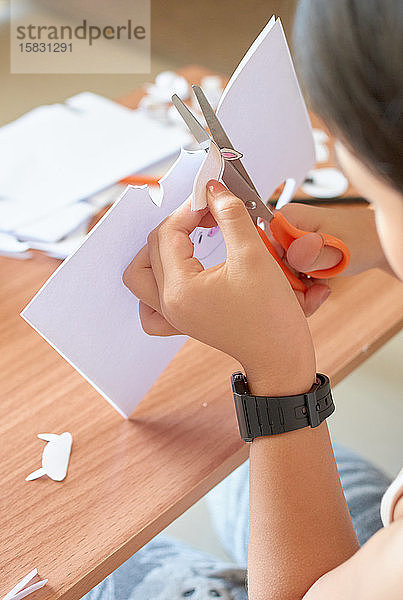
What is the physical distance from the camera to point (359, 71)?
0.36m

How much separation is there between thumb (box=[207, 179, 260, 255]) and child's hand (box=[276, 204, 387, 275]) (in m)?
0.15

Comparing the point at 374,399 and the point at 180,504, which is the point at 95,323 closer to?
the point at 180,504

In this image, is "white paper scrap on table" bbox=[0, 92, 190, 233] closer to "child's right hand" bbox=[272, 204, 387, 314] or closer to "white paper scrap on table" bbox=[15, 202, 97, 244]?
"white paper scrap on table" bbox=[15, 202, 97, 244]

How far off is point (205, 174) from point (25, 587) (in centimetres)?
34

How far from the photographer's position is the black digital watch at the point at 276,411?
1.83 ft

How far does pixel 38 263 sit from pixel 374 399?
2.48 ft

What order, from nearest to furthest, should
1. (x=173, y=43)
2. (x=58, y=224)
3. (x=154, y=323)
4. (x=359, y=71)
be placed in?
(x=359, y=71) → (x=154, y=323) → (x=58, y=224) → (x=173, y=43)

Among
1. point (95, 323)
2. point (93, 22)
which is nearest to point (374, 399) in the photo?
point (95, 323)

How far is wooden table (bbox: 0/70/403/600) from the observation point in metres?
0.56

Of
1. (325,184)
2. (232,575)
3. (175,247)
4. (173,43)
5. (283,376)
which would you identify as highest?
(173,43)

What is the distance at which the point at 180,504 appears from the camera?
1.99 feet

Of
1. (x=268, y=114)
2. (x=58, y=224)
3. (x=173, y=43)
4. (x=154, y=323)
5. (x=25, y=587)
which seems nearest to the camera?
(x=25, y=587)

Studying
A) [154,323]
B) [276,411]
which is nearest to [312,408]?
[276,411]

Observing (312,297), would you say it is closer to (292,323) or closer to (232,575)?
(292,323)
